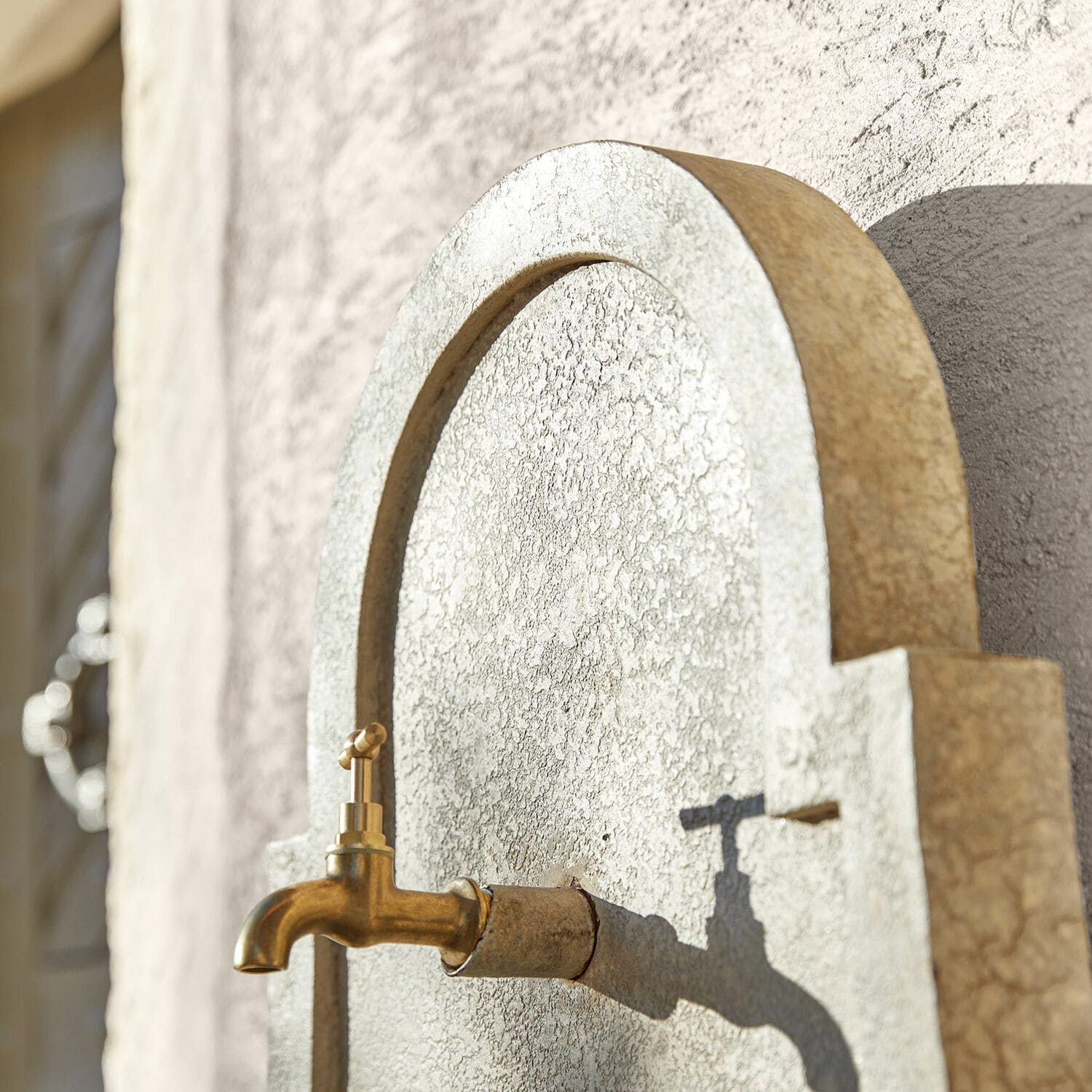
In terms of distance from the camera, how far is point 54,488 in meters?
2.41

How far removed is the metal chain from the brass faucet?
1.53 metres

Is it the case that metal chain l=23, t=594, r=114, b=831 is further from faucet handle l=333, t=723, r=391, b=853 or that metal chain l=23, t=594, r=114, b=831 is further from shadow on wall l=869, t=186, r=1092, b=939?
shadow on wall l=869, t=186, r=1092, b=939

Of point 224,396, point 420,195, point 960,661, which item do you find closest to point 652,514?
point 960,661

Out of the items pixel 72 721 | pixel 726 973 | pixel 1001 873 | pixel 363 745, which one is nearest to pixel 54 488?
pixel 72 721

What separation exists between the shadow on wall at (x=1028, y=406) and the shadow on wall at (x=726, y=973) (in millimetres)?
138

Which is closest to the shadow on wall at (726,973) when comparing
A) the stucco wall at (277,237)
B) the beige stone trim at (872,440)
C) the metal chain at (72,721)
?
the beige stone trim at (872,440)

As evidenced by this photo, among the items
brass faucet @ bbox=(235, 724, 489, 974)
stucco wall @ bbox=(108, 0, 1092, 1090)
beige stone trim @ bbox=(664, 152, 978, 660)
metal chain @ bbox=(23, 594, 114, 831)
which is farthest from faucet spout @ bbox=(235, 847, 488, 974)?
metal chain @ bbox=(23, 594, 114, 831)

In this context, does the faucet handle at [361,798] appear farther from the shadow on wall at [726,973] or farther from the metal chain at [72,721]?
the metal chain at [72,721]

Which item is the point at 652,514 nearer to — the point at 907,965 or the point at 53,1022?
the point at 907,965

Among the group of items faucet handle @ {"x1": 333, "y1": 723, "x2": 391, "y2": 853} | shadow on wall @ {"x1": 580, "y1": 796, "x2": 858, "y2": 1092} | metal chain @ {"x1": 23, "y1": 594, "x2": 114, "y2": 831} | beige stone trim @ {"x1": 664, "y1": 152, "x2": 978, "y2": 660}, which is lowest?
shadow on wall @ {"x1": 580, "y1": 796, "x2": 858, "y2": 1092}

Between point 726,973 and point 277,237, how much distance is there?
0.95 m

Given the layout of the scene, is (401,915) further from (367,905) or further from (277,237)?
(277,237)

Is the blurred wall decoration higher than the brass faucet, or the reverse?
the blurred wall decoration

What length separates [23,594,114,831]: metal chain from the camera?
7.04ft
